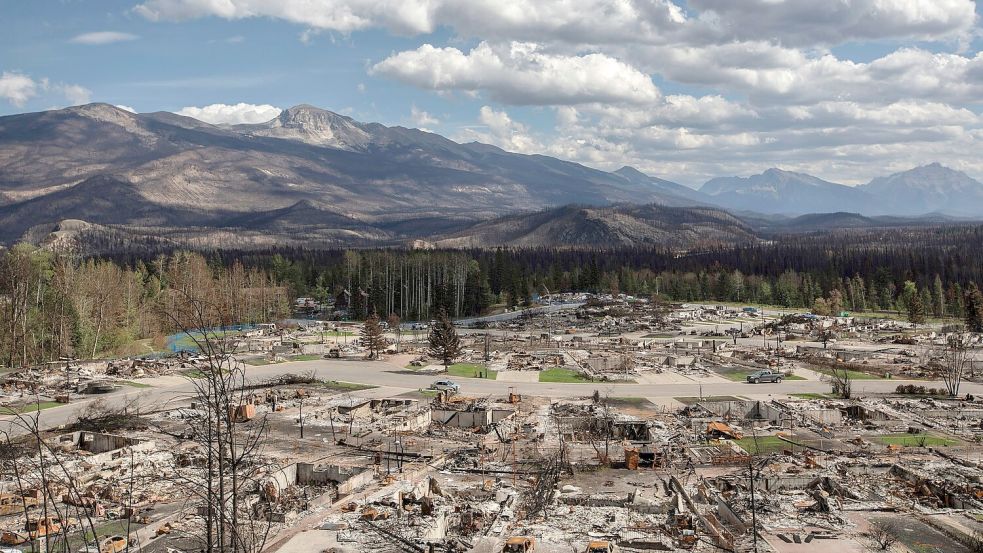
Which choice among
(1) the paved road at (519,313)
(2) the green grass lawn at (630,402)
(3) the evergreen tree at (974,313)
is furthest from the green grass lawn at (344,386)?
(3) the evergreen tree at (974,313)

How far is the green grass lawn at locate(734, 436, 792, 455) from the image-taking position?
35719mm

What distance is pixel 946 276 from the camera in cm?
13400

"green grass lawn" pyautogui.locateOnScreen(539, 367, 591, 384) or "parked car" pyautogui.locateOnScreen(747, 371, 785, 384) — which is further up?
"parked car" pyautogui.locateOnScreen(747, 371, 785, 384)

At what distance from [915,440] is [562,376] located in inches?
1050

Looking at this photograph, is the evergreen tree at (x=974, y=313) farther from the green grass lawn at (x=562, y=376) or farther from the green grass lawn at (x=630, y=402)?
the green grass lawn at (x=630, y=402)

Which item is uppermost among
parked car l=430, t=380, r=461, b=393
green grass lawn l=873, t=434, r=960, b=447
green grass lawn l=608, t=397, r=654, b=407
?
parked car l=430, t=380, r=461, b=393

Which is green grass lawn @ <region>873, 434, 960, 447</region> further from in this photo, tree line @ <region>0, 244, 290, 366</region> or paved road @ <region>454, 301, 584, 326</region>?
paved road @ <region>454, 301, 584, 326</region>

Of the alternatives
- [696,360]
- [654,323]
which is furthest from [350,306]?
[696,360]

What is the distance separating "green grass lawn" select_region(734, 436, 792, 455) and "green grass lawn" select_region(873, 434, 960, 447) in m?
4.86

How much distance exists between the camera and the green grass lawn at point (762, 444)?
35.7m

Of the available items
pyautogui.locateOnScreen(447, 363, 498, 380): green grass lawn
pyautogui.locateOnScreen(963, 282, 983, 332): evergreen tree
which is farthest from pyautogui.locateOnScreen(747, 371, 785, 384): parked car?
pyautogui.locateOnScreen(963, 282, 983, 332): evergreen tree

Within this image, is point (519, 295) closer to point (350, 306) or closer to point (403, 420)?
point (350, 306)

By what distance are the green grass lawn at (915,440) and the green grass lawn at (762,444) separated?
4862 mm

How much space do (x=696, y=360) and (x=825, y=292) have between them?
237 ft
